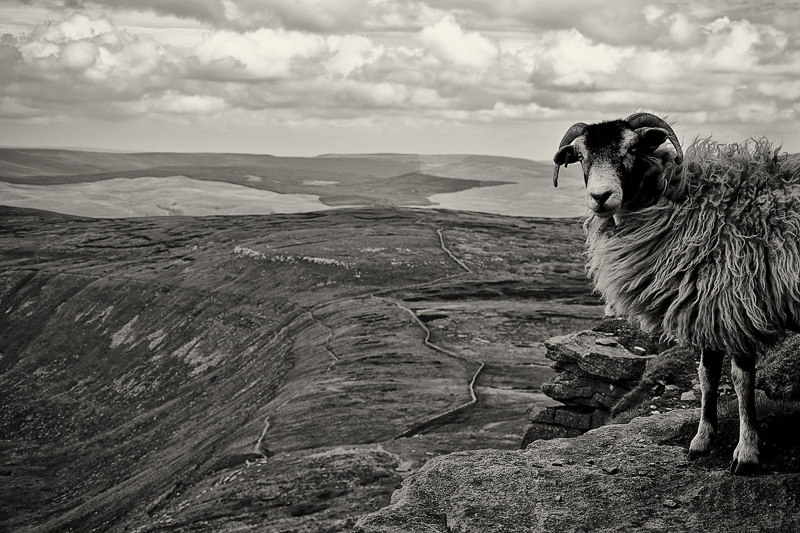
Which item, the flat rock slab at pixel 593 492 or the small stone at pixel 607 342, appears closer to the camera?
the flat rock slab at pixel 593 492

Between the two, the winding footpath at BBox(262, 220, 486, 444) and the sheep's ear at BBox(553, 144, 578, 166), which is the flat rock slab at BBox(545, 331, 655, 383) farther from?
the sheep's ear at BBox(553, 144, 578, 166)

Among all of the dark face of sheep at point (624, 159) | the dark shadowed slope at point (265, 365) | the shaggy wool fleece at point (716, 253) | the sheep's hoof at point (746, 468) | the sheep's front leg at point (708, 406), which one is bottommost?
the dark shadowed slope at point (265, 365)

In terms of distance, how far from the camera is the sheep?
11.5 m

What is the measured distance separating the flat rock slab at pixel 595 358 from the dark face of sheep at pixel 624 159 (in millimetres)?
9835

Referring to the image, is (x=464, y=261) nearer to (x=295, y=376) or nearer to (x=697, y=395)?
(x=295, y=376)

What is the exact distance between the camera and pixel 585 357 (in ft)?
74.2

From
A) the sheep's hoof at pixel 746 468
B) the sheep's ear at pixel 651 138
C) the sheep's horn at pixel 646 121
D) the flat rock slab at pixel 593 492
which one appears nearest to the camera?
the flat rock slab at pixel 593 492

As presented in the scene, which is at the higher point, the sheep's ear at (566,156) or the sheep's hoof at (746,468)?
the sheep's ear at (566,156)

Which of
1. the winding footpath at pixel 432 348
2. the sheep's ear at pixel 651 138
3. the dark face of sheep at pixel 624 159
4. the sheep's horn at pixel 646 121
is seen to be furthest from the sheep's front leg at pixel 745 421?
the winding footpath at pixel 432 348

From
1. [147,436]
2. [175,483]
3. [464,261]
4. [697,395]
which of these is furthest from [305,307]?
[697,395]

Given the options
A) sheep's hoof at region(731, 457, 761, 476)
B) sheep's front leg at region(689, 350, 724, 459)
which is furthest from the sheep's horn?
sheep's hoof at region(731, 457, 761, 476)

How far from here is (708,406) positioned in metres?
11.9

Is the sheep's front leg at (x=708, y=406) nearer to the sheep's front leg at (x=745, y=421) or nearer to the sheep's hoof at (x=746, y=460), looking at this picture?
the sheep's front leg at (x=745, y=421)

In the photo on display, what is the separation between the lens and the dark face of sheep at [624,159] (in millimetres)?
12406
